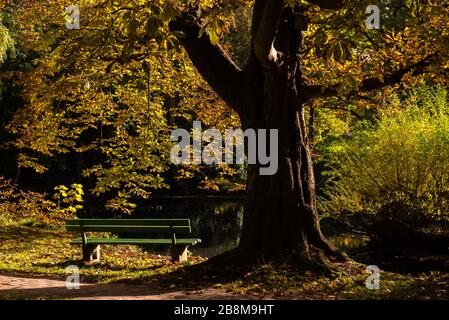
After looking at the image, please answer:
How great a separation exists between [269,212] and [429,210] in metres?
6.24

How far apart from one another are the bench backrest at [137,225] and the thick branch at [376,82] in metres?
3.59

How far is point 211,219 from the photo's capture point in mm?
28438

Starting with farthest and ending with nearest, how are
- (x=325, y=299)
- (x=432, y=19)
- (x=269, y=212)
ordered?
(x=432, y=19) < (x=269, y=212) < (x=325, y=299)

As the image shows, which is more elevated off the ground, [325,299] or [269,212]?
[269,212]

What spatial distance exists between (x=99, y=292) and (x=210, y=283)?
1.63 meters

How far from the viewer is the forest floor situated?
7.20 metres

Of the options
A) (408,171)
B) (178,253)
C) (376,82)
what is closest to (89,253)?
(178,253)

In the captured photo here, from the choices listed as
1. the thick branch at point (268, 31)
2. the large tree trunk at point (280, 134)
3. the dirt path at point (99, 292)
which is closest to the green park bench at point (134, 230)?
the large tree trunk at point (280, 134)

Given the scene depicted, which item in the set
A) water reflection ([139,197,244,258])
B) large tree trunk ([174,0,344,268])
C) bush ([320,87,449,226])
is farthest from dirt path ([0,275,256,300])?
water reflection ([139,197,244,258])

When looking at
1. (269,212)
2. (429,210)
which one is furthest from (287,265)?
(429,210)

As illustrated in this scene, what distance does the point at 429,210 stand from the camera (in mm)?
13266

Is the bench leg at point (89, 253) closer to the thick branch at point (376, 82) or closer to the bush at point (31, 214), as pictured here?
the thick branch at point (376, 82)

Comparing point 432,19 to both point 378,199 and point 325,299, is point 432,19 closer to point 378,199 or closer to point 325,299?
point 378,199

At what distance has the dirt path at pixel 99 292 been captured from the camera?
6973 mm
